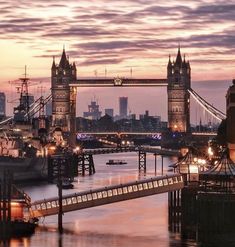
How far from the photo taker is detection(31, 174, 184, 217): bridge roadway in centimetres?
5488

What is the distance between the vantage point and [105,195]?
55.8 m

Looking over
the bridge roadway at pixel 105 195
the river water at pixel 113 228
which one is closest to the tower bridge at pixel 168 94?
the river water at pixel 113 228

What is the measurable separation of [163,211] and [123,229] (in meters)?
9.01

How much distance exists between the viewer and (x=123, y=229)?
54.0 m

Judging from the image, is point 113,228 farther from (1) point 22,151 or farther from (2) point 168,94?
(2) point 168,94

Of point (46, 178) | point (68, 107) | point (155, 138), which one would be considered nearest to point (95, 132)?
point (68, 107)

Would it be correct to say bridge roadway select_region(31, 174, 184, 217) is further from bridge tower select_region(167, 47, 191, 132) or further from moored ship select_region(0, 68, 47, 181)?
bridge tower select_region(167, 47, 191, 132)

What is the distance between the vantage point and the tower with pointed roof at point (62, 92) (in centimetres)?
17188

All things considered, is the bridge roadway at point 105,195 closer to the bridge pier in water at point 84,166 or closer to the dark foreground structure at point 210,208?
the dark foreground structure at point 210,208

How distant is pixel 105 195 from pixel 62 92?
11968 cm

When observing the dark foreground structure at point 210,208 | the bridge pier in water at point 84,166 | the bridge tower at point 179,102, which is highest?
the bridge tower at point 179,102

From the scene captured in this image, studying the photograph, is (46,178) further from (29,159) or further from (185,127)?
(185,127)

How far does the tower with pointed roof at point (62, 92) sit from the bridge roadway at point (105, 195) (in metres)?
111

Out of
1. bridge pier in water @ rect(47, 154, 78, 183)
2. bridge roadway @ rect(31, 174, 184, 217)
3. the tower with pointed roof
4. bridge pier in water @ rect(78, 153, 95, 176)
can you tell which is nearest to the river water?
bridge roadway @ rect(31, 174, 184, 217)
